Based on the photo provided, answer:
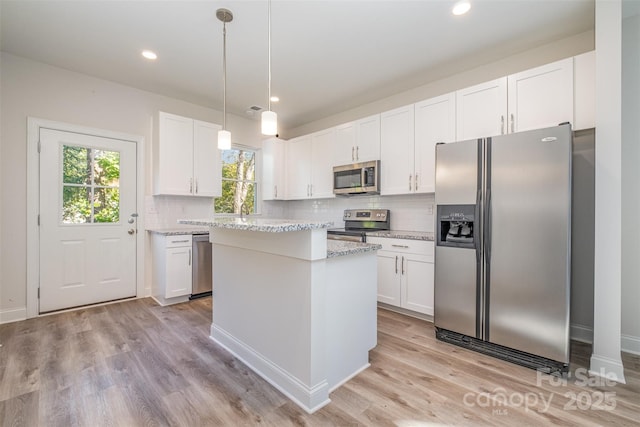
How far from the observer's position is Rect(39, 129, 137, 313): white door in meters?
3.09

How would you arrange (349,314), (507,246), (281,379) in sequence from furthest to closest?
(507,246)
(349,314)
(281,379)

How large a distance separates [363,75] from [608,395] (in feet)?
11.1

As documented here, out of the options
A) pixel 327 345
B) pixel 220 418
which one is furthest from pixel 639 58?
pixel 220 418

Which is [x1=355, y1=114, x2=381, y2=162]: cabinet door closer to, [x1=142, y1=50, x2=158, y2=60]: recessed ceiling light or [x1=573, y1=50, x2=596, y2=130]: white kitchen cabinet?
[x1=573, y1=50, x2=596, y2=130]: white kitchen cabinet

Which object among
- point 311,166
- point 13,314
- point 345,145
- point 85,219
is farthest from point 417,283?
point 13,314

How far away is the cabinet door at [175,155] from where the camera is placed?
364 centimetres

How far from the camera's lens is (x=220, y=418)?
1539 mm

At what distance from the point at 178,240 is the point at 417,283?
111 inches

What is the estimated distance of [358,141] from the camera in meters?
3.81

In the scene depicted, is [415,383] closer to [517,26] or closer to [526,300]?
[526,300]

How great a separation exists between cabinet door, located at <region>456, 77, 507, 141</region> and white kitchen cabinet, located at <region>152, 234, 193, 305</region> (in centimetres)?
339

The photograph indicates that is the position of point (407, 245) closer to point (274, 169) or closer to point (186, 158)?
point (274, 169)

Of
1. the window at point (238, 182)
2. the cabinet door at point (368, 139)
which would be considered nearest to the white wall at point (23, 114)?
the window at point (238, 182)

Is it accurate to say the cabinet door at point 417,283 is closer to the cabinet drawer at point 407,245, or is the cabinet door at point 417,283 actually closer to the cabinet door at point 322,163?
the cabinet drawer at point 407,245
